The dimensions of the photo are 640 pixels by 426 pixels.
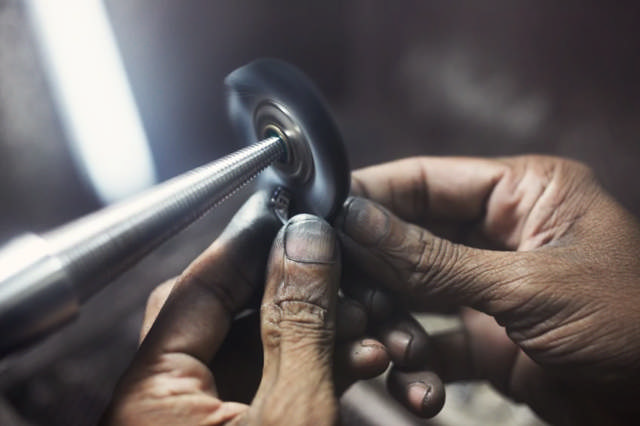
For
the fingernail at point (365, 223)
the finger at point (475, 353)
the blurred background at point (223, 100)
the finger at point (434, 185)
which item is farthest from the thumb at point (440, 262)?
the blurred background at point (223, 100)

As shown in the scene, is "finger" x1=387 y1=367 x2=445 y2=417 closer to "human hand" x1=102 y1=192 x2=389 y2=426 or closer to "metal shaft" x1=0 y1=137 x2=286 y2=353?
"human hand" x1=102 y1=192 x2=389 y2=426

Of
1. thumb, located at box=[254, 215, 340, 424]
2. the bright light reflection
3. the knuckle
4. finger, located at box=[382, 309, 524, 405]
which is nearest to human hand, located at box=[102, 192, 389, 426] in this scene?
thumb, located at box=[254, 215, 340, 424]

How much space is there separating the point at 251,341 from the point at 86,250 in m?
0.34

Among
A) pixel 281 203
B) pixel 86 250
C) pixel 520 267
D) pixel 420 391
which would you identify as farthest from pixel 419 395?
pixel 86 250

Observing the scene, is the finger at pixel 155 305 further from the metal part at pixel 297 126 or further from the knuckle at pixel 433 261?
the knuckle at pixel 433 261

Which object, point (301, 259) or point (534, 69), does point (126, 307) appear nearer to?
point (301, 259)

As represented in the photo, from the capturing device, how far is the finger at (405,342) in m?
0.71

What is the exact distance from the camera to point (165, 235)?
532 mm

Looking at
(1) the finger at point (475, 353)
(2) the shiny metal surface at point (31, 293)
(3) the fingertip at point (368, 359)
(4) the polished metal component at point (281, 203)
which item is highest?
(2) the shiny metal surface at point (31, 293)

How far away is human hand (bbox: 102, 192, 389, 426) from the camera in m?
0.52

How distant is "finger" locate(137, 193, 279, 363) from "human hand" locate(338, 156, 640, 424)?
0.13m

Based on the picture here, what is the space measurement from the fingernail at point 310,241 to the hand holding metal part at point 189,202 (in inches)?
2.0

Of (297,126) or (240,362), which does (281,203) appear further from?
(240,362)

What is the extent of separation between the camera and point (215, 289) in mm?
652
